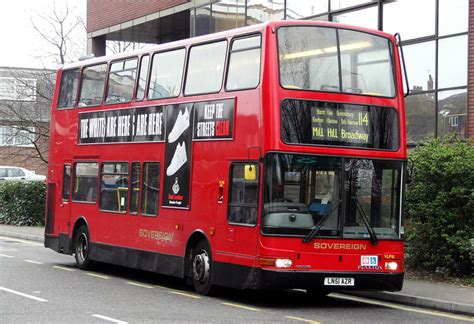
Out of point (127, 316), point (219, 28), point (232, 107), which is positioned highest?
point (219, 28)

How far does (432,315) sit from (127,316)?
4302 mm

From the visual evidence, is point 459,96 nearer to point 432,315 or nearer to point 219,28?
point 432,315

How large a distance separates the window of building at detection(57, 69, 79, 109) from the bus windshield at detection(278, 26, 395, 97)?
7.38m

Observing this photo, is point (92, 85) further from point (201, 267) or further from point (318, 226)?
point (318, 226)

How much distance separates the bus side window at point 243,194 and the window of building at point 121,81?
167 inches

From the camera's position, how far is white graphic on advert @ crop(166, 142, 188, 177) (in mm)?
15883

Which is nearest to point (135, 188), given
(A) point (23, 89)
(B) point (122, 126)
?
(B) point (122, 126)

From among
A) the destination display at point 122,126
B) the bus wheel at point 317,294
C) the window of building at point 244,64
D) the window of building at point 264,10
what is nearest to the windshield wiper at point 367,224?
the bus wheel at point 317,294

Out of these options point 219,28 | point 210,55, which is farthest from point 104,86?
point 219,28

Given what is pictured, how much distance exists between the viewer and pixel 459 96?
20.1m

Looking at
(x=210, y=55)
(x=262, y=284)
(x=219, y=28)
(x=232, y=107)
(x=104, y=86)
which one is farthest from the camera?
(x=219, y=28)

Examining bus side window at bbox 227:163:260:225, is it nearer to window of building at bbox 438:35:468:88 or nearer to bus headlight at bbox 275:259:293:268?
bus headlight at bbox 275:259:293:268

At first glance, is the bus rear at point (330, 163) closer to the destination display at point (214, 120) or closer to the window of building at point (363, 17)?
the destination display at point (214, 120)

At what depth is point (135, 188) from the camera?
57.5 feet
